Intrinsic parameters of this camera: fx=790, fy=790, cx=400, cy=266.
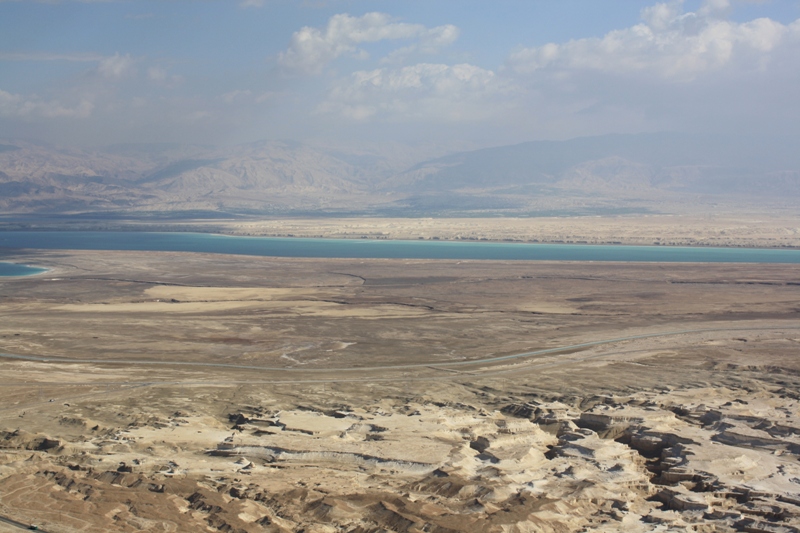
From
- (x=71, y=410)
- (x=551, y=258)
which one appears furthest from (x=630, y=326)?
(x=551, y=258)

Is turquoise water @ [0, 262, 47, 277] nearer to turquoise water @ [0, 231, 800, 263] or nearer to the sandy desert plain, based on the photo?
the sandy desert plain

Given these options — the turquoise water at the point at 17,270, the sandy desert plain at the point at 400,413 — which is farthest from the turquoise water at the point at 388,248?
the sandy desert plain at the point at 400,413

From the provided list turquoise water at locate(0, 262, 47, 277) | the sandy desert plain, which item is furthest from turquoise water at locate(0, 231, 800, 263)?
the sandy desert plain

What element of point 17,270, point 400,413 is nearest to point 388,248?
point 17,270

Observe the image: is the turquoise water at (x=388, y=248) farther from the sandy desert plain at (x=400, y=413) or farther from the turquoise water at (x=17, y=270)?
the sandy desert plain at (x=400, y=413)

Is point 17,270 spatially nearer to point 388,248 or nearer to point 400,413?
point 388,248

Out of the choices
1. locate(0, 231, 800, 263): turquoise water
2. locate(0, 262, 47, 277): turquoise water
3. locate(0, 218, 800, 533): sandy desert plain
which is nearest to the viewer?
locate(0, 218, 800, 533): sandy desert plain
